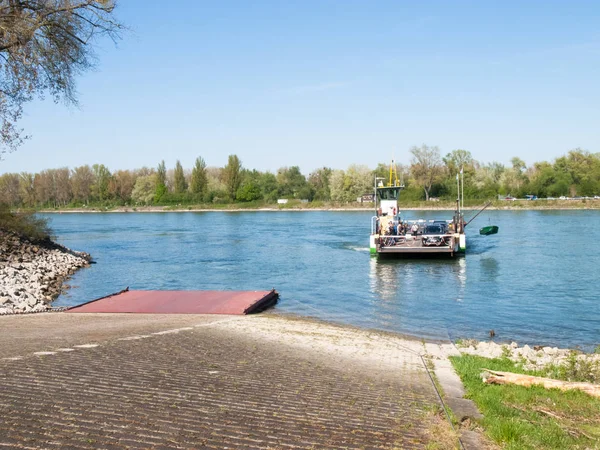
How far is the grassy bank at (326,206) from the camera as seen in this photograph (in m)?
113

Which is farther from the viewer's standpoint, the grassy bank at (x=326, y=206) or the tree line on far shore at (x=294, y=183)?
the tree line on far shore at (x=294, y=183)

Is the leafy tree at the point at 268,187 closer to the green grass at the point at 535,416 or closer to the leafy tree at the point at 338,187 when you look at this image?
the leafy tree at the point at 338,187

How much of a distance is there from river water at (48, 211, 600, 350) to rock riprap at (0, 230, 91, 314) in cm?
108

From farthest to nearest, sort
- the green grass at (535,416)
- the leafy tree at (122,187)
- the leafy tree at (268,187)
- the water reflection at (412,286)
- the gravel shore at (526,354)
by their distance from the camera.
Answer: the leafy tree at (122,187)
the leafy tree at (268,187)
the water reflection at (412,286)
the gravel shore at (526,354)
the green grass at (535,416)

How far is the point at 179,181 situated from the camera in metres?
152

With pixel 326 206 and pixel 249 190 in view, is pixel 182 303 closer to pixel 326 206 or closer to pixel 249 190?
pixel 326 206

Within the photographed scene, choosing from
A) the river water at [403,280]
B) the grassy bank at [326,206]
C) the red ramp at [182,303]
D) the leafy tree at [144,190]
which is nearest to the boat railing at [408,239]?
the river water at [403,280]

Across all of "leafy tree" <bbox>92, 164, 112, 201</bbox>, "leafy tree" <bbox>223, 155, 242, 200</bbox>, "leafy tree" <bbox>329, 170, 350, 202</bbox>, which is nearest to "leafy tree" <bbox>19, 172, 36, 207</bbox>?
"leafy tree" <bbox>92, 164, 112, 201</bbox>

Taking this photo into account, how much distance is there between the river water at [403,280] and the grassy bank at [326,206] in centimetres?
6195

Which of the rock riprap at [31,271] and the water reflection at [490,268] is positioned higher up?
the rock riprap at [31,271]

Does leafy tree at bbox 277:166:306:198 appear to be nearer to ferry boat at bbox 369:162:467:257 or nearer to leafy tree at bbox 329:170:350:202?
leafy tree at bbox 329:170:350:202

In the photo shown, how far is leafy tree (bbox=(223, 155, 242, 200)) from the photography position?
142 metres

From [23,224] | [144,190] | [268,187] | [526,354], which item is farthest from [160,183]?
[526,354]

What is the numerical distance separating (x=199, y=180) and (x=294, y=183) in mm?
24950
